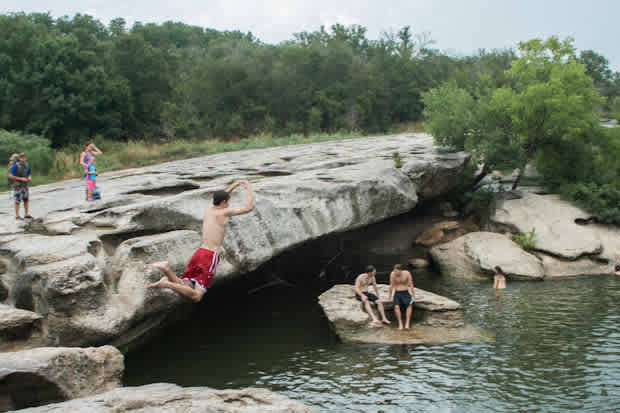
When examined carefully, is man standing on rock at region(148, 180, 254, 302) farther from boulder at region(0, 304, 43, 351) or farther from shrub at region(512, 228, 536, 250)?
shrub at region(512, 228, 536, 250)

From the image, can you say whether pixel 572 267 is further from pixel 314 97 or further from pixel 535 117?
pixel 314 97

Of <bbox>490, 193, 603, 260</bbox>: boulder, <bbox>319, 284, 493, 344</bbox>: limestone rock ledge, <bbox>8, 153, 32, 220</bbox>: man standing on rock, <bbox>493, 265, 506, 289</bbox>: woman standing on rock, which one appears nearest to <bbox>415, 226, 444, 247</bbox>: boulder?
<bbox>490, 193, 603, 260</bbox>: boulder

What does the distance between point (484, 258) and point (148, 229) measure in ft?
35.3

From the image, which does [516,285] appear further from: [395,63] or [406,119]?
[395,63]

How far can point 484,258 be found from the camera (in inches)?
626

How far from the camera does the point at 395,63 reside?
148ft

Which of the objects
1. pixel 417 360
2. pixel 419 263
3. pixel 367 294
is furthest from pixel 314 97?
pixel 417 360

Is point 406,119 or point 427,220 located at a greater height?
point 406,119

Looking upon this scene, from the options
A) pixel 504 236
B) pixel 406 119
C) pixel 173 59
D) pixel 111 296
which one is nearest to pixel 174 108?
pixel 173 59

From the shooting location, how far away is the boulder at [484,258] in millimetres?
15430

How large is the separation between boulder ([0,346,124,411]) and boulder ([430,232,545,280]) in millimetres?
12055

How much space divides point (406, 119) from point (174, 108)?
800 inches

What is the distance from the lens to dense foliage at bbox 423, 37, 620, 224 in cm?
1788

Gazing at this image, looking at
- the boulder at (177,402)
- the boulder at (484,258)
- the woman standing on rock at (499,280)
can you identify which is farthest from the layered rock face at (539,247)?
the boulder at (177,402)
